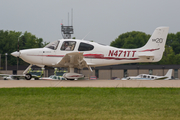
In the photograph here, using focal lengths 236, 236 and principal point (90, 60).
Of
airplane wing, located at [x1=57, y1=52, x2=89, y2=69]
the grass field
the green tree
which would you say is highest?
the green tree

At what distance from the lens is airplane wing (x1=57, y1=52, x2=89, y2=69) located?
1314 centimetres

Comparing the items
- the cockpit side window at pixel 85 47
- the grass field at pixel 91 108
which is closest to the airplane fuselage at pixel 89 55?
the cockpit side window at pixel 85 47

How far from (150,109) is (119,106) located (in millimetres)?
733

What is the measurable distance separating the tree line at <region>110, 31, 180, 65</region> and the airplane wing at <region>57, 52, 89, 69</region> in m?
48.4

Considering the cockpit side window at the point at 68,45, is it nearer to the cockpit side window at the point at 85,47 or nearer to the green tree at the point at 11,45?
the cockpit side window at the point at 85,47

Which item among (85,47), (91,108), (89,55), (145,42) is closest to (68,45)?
(85,47)

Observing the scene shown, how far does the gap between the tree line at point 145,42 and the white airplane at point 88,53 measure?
151ft

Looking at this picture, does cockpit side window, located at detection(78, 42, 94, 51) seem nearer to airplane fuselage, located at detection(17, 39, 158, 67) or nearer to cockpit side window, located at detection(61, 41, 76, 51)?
airplane fuselage, located at detection(17, 39, 158, 67)

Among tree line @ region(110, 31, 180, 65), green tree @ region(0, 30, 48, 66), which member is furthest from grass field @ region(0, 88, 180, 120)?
tree line @ region(110, 31, 180, 65)

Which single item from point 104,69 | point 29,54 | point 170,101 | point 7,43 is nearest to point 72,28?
point 104,69

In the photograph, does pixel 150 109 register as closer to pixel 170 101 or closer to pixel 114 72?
pixel 170 101

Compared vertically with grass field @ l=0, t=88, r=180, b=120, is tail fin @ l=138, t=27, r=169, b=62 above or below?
above

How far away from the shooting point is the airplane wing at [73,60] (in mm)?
13143

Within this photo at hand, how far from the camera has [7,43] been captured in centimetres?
5750
